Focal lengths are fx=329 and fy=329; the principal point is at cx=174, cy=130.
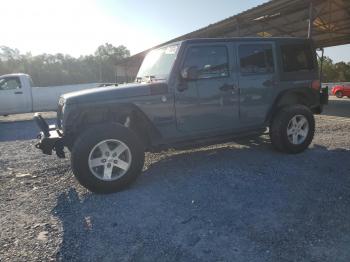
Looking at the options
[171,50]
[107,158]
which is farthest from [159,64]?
[107,158]

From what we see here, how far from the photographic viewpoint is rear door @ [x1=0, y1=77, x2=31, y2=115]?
1417 centimetres

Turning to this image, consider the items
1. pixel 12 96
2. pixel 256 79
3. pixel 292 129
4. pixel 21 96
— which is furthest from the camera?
pixel 21 96

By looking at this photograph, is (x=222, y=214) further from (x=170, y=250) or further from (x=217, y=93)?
(x=217, y=93)

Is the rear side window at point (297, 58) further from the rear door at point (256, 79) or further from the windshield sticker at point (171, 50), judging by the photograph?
the windshield sticker at point (171, 50)

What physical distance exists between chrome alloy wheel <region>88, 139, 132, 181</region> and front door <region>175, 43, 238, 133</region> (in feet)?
3.27

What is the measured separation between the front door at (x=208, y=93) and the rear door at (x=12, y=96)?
11.6m

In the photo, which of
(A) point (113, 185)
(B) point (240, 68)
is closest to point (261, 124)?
(B) point (240, 68)

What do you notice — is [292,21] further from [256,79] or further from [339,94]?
[256,79]

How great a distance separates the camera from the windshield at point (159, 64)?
5.07 meters

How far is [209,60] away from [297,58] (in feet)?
6.28

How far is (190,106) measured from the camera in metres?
4.99

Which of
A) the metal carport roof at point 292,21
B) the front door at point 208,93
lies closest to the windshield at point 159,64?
the front door at point 208,93

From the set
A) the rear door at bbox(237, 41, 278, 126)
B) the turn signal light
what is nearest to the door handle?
the rear door at bbox(237, 41, 278, 126)

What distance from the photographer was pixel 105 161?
4395 millimetres
